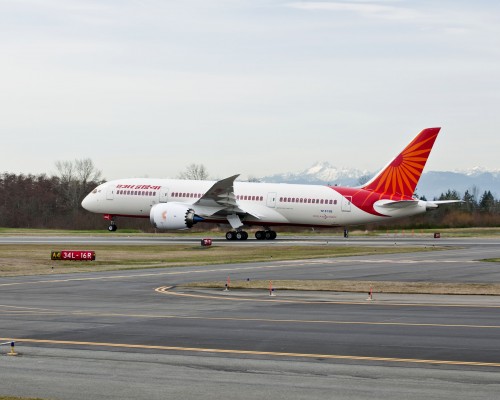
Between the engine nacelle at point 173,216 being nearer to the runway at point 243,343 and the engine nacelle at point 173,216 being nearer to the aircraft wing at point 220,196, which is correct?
the aircraft wing at point 220,196

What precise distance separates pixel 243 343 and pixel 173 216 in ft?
167

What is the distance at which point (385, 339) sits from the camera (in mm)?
20375

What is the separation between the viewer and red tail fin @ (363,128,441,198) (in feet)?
237

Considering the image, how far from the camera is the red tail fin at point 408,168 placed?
72188 mm

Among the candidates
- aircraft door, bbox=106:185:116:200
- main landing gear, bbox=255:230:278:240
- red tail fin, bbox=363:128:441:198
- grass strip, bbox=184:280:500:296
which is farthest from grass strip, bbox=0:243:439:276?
aircraft door, bbox=106:185:116:200

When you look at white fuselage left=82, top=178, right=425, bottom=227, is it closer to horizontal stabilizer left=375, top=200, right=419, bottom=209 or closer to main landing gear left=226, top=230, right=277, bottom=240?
horizontal stabilizer left=375, top=200, right=419, bottom=209

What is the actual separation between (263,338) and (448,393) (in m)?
6.88

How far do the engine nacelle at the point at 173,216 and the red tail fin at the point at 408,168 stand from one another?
1584cm

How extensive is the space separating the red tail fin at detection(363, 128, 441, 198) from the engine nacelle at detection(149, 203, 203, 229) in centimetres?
1584

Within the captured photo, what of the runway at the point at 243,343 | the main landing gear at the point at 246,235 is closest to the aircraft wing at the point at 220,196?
the main landing gear at the point at 246,235

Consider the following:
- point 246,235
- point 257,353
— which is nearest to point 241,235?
point 246,235

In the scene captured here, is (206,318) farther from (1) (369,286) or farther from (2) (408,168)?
(2) (408,168)

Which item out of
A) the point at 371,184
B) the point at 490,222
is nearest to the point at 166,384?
the point at 371,184

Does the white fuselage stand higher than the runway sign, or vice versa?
the white fuselage
